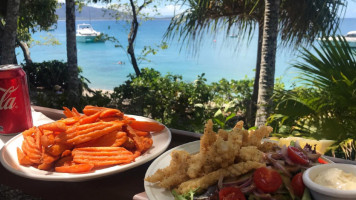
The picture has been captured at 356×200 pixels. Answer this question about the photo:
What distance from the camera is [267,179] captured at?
92cm

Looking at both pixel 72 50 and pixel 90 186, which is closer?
pixel 90 186

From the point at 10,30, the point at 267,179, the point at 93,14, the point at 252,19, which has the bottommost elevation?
the point at 267,179

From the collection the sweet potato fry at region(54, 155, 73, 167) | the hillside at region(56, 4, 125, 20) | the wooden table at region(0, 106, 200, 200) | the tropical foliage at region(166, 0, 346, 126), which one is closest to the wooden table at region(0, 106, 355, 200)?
the wooden table at region(0, 106, 200, 200)

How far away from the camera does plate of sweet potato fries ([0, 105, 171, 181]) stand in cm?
120

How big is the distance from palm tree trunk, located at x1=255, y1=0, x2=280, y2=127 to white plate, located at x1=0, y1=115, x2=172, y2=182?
10.1ft

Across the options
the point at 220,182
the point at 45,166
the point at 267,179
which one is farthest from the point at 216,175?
the point at 45,166

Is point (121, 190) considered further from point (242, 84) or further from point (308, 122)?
point (242, 84)

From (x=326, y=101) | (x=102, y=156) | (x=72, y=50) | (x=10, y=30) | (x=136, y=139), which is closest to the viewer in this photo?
(x=102, y=156)

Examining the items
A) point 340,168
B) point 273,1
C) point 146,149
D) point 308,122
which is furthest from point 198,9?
point 340,168

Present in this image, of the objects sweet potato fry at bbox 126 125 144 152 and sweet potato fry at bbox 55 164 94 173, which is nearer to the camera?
sweet potato fry at bbox 55 164 94 173

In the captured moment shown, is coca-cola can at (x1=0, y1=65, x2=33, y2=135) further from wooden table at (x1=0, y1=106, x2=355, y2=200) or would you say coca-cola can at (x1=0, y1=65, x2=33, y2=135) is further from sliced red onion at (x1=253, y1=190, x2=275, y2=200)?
sliced red onion at (x1=253, y1=190, x2=275, y2=200)

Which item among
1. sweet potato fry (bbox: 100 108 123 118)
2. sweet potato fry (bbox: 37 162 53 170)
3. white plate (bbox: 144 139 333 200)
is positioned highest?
sweet potato fry (bbox: 100 108 123 118)

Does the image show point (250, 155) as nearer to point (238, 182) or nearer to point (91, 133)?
point (238, 182)

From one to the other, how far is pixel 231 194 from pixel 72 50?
6104 millimetres
